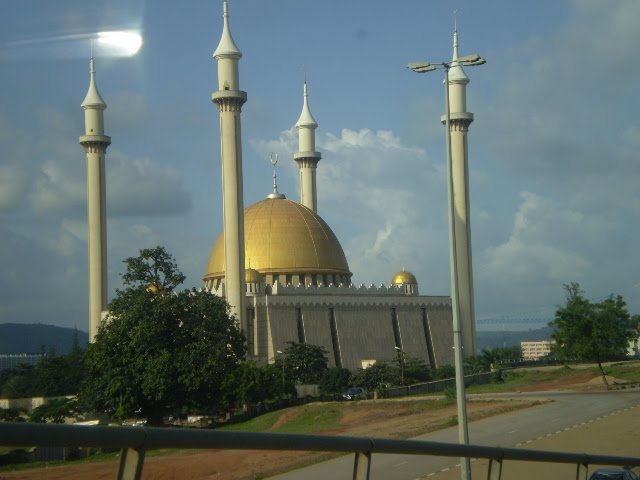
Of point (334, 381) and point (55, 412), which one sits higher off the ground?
point (334, 381)

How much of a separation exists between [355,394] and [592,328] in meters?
14.1

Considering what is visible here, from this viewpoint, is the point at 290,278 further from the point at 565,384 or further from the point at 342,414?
the point at 342,414

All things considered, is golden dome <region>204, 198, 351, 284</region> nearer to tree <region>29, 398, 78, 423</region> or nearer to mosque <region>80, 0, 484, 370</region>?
mosque <region>80, 0, 484, 370</region>

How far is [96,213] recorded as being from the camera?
240 feet

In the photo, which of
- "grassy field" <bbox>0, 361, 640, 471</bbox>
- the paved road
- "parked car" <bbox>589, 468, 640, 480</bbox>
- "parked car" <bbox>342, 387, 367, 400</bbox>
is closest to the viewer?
the paved road

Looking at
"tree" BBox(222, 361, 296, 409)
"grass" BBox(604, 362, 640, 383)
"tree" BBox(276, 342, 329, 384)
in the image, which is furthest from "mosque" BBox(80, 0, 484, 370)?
"grass" BBox(604, 362, 640, 383)

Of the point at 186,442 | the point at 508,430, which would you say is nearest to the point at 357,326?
the point at 508,430

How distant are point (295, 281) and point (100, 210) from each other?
58.6 ft

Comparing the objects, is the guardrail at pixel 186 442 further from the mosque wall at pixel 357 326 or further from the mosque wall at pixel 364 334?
the mosque wall at pixel 364 334

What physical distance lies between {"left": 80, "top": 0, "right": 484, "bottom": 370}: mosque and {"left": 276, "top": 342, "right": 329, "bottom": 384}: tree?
3819 millimetres

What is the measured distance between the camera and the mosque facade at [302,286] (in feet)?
220

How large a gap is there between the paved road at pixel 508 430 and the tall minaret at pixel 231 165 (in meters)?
23.2

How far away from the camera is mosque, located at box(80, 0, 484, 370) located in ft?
221

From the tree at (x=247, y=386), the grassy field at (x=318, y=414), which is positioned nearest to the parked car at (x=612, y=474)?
the grassy field at (x=318, y=414)
